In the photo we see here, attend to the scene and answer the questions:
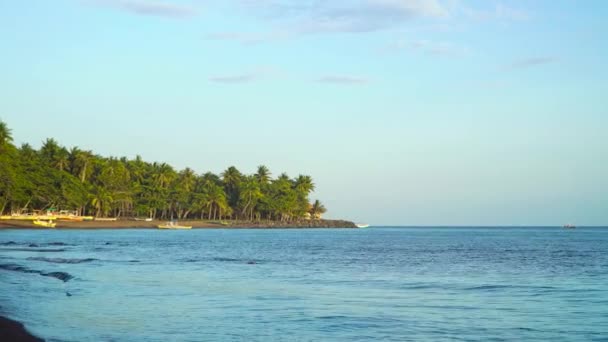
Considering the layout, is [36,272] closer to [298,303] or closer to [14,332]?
[298,303]

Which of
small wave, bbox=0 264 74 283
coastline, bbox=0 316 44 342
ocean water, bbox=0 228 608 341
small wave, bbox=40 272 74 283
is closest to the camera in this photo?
coastline, bbox=0 316 44 342

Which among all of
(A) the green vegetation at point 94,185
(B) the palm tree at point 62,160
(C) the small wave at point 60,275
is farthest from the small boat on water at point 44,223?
(C) the small wave at point 60,275

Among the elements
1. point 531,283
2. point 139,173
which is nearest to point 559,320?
point 531,283

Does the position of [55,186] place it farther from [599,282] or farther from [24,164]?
[599,282]

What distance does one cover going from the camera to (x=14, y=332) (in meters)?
17.7

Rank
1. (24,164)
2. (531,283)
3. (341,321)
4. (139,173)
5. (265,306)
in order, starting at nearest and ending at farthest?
(341,321), (265,306), (531,283), (24,164), (139,173)

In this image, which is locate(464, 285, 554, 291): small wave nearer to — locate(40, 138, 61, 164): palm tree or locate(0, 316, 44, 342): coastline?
locate(0, 316, 44, 342): coastline

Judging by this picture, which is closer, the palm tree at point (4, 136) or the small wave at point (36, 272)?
the small wave at point (36, 272)

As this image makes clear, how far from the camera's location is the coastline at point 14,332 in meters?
16.8

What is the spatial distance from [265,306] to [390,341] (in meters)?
7.86

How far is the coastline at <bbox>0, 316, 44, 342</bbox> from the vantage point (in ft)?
55.3

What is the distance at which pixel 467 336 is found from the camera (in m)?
19.9

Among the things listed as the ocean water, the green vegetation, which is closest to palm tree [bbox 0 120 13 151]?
the green vegetation

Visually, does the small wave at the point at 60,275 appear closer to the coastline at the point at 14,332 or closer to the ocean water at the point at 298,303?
the ocean water at the point at 298,303
